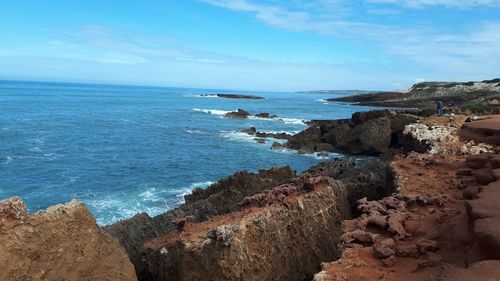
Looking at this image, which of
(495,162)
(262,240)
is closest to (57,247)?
(262,240)

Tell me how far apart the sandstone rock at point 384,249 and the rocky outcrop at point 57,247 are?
4880 millimetres

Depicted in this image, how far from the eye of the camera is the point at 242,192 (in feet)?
59.5

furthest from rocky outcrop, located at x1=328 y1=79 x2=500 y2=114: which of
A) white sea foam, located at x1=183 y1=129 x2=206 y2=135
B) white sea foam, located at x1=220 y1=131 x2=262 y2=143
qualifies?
white sea foam, located at x1=183 y1=129 x2=206 y2=135

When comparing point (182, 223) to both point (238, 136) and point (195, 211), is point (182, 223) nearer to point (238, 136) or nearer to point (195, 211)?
point (195, 211)

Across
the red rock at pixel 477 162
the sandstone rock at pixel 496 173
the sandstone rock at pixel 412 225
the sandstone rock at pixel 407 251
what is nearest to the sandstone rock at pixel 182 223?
the sandstone rock at pixel 412 225

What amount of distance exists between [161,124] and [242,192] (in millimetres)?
44507

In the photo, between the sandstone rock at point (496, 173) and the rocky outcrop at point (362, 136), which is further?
the rocky outcrop at point (362, 136)

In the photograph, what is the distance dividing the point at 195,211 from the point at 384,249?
28.8ft

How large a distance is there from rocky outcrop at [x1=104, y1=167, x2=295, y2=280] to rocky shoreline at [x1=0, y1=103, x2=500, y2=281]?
2.1 inches

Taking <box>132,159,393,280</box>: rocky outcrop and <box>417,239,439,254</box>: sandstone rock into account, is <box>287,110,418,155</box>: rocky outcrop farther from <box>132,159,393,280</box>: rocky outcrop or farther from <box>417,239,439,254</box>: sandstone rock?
<box>417,239,439,254</box>: sandstone rock

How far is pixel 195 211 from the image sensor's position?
1574 centimetres

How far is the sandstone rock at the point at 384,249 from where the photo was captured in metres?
8.02

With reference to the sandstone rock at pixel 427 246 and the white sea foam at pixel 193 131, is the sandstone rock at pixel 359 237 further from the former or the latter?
the white sea foam at pixel 193 131

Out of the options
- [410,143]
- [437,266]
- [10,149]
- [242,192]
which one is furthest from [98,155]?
[437,266]
